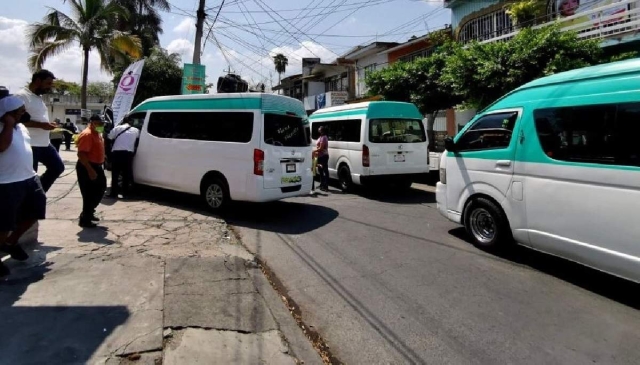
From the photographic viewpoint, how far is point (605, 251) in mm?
4078

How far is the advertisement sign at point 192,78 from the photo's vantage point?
14461 millimetres

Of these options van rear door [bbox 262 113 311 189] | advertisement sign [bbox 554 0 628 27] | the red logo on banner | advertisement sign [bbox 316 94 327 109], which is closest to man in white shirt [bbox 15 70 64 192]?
van rear door [bbox 262 113 311 189]

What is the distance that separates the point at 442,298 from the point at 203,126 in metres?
5.36

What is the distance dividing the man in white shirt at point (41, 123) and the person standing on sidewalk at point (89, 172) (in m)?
0.52

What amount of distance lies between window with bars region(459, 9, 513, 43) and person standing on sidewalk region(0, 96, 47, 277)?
15.7 meters

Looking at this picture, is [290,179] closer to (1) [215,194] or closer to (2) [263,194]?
(2) [263,194]

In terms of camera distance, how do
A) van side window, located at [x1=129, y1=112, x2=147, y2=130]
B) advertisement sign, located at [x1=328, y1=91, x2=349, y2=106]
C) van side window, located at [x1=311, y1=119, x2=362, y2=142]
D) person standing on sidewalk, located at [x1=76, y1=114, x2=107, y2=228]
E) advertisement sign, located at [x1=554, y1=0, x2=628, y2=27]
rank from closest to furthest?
person standing on sidewalk, located at [x1=76, y1=114, x2=107, y2=228] → van side window, located at [x1=129, y1=112, x2=147, y2=130] → van side window, located at [x1=311, y1=119, x2=362, y2=142] → advertisement sign, located at [x1=554, y1=0, x2=628, y2=27] → advertisement sign, located at [x1=328, y1=91, x2=349, y2=106]

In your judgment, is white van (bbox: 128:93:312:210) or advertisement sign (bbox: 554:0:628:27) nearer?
white van (bbox: 128:93:312:210)

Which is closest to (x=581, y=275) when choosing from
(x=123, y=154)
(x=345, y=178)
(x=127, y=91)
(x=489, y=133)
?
(x=489, y=133)

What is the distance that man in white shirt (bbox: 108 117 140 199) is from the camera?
28.0ft

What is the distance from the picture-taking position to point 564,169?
4.48 m

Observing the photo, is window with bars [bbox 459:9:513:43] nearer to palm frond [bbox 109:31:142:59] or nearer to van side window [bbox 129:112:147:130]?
van side window [bbox 129:112:147:130]

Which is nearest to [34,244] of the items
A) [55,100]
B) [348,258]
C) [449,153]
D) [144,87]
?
[348,258]

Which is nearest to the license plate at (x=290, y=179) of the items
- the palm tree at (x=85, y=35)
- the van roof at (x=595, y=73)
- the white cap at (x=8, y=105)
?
the van roof at (x=595, y=73)
